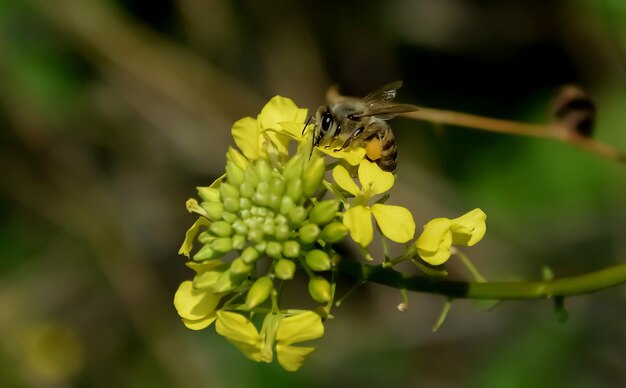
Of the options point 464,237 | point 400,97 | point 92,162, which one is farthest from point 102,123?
point 464,237

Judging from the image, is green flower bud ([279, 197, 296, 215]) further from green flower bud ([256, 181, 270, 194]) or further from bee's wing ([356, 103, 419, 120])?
bee's wing ([356, 103, 419, 120])

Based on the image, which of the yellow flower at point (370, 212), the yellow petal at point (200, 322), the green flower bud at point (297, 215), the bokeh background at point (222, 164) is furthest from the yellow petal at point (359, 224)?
the bokeh background at point (222, 164)

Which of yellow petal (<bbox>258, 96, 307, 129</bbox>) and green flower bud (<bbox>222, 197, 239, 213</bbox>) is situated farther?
yellow petal (<bbox>258, 96, 307, 129</bbox>)

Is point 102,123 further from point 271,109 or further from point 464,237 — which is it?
point 464,237

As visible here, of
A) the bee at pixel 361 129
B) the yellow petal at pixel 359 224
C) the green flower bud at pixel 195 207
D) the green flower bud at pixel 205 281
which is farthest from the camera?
the bee at pixel 361 129

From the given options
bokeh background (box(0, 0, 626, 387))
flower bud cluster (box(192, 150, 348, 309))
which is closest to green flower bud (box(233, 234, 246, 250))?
flower bud cluster (box(192, 150, 348, 309))

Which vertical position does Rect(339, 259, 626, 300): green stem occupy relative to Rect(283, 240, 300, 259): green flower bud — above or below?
below

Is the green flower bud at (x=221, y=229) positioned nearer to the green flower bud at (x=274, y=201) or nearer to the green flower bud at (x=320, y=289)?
the green flower bud at (x=274, y=201)
